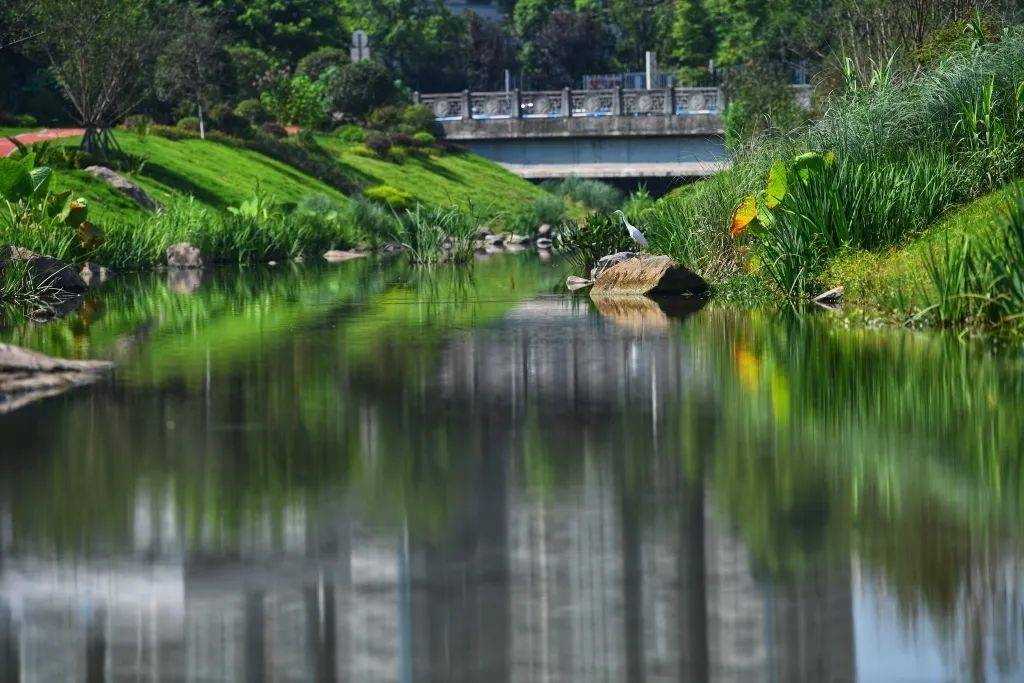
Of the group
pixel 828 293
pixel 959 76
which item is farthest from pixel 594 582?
pixel 959 76

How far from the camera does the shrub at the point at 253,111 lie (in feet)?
240

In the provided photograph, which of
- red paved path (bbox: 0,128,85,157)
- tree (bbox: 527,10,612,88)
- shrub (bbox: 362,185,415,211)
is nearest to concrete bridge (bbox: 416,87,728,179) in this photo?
shrub (bbox: 362,185,415,211)

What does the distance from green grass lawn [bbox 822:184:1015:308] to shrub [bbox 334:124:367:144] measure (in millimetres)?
56651

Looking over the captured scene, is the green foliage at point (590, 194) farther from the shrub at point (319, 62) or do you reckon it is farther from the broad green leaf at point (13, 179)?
the broad green leaf at point (13, 179)

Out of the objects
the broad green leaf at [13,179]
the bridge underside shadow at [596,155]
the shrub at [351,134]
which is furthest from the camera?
the bridge underside shadow at [596,155]

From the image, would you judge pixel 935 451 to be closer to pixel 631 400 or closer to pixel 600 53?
pixel 631 400

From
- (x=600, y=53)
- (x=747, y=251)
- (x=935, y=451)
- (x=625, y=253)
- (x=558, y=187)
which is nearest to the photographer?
(x=935, y=451)

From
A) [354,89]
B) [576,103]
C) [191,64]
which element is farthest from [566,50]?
[191,64]

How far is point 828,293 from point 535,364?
26.1ft

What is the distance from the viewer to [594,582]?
23.7 feet

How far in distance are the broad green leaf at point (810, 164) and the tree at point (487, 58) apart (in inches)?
3623

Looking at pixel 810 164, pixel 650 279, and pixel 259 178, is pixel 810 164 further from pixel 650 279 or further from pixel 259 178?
pixel 259 178

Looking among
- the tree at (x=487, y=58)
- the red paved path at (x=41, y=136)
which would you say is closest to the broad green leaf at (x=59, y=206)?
the red paved path at (x=41, y=136)

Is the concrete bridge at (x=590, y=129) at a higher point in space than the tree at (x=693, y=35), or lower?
A: lower
